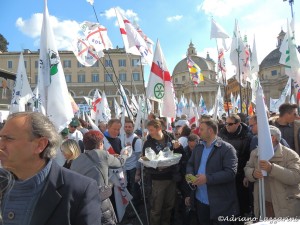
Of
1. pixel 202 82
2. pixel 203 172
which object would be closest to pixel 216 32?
pixel 203 172

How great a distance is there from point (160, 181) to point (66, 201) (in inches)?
128

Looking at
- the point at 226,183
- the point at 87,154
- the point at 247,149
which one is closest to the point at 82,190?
the point at 87,154

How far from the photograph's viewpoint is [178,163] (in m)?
5.04

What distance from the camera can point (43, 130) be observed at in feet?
6.56

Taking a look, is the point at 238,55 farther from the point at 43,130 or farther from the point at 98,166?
the point at 43,130

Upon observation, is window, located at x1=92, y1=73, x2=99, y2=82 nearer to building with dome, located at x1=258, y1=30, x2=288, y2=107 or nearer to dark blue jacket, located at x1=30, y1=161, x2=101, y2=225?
building with dome, located at x1=258, y1=30, x2=288, y2=107

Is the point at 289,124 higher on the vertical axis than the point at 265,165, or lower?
higher

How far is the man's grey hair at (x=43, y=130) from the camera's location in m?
1.96

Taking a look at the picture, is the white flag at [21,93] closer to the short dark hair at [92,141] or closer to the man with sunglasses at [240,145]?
the short dark hair at [92,141]

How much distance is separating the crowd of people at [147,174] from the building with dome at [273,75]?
8184 centimetres

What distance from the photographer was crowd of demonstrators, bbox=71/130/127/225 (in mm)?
3459

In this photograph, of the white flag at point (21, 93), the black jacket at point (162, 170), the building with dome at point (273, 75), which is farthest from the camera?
the building with dome at point (273, 75)

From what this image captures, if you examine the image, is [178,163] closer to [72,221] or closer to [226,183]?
[226,183]

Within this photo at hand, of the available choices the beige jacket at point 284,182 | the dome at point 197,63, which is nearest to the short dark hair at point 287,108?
the beige jacket at point 284,182
